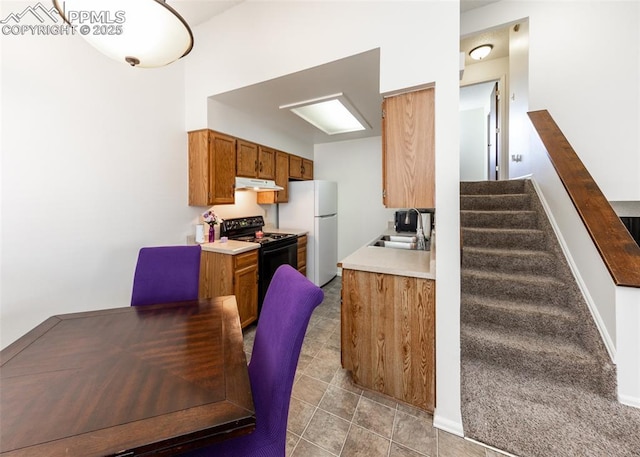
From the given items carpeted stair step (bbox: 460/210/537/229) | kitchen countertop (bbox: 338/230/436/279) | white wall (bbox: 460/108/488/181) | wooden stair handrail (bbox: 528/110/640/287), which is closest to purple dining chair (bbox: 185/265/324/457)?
kitchen countertop (bbox: 338/230/436/279)

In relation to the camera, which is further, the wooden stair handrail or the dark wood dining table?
the wooden stair handrail

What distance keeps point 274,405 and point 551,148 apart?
8.67 feet

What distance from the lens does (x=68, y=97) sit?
1810mm

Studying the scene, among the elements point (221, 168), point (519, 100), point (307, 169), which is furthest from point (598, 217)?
point (307, 169)

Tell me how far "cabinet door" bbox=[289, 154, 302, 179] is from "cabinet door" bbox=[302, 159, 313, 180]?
108 mm

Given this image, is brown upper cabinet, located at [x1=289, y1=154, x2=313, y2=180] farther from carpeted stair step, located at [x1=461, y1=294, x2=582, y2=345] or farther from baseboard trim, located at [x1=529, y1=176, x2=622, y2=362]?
baseboard trim, located at [x1=529, y1=176, x2=622, y2=362]

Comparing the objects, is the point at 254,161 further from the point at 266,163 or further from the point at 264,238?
the point at 264,238

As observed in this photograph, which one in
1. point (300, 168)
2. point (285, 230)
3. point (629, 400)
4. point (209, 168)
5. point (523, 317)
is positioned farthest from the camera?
point (300, 168)

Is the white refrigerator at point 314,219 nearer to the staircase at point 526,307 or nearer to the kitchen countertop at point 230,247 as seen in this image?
the kitchen countertop at point 230,247

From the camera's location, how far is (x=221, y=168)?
105 inches

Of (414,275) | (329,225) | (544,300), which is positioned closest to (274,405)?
(414,275)

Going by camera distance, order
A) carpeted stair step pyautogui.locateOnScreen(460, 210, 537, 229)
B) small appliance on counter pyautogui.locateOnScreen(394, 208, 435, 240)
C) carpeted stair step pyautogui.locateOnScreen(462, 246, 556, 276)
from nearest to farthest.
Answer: carpeted stair step pyautogui.locateOnScreen(462, 246, 556, 276) < carpeted stair step pyautogui.locateOnScreen(460, 210, 537, 229) < small appliance on counter pyautogui.locateOnScreen(394, 208, 435, 240)

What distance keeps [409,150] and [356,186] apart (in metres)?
2.66

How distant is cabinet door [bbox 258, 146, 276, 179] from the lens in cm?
325
